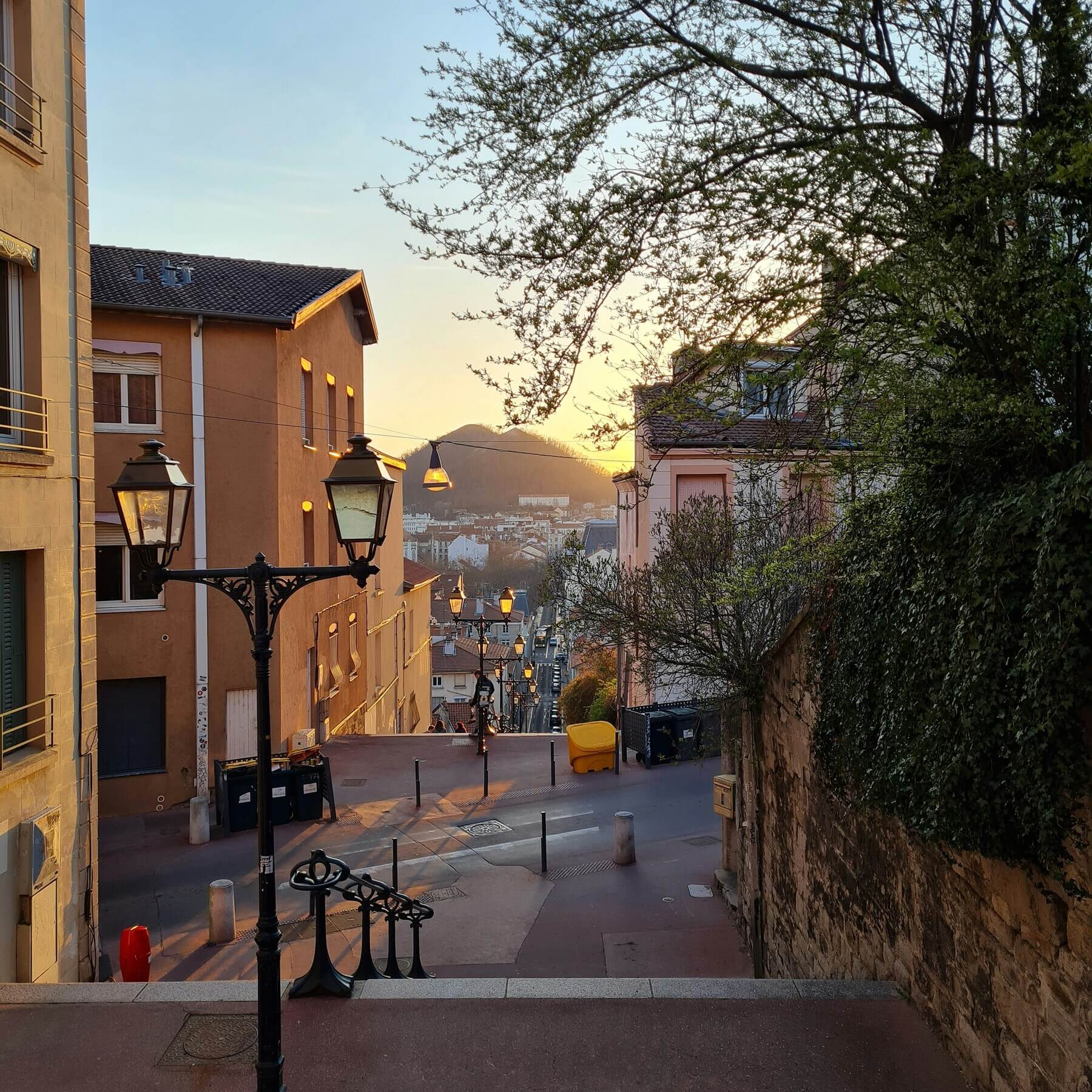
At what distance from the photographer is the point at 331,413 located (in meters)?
22.7

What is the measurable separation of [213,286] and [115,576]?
624cm

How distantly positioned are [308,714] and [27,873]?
Answer: 12.2m

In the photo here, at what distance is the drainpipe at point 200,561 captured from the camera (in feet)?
55.9

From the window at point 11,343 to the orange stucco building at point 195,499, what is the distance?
7.75m

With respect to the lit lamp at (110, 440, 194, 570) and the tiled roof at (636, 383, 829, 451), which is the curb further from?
the tiled roof at (636, 383, 829, 451)

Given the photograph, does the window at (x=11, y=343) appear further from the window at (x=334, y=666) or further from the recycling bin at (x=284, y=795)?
the window at (x=334, y=666)

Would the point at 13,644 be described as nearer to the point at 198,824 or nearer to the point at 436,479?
the point at 198,824

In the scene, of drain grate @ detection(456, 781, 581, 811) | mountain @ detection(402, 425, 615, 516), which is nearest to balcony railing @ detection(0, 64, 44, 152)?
drain grate @ detection(456, 781, 581, 811)

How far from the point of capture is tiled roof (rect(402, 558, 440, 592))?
33094 millimetres

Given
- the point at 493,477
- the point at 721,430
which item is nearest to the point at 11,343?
the point at 721,430

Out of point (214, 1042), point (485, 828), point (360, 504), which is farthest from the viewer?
point (485, 828)

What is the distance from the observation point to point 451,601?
2336cm

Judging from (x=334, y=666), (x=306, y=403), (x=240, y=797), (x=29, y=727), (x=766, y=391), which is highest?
(x=306, y=403)

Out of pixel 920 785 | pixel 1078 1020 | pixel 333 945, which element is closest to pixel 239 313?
pixel 333 945
